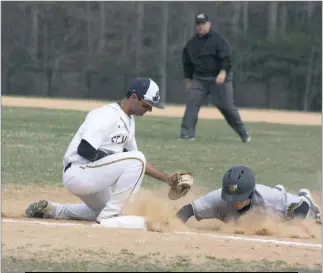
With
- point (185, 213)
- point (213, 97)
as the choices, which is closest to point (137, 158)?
point (185, 213)

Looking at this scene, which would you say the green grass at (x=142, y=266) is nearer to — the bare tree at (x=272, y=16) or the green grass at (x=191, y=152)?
the green grass at (x=191, y=152)

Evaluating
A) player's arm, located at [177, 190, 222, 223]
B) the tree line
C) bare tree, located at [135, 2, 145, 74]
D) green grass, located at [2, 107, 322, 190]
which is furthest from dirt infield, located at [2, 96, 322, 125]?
player's arm, located at [177, 190, 222, 223]

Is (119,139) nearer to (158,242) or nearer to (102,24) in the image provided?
(158,242)

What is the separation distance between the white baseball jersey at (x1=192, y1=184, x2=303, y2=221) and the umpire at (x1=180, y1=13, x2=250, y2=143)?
7096mm

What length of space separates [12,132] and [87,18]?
35.1 meters

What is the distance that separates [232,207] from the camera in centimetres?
759

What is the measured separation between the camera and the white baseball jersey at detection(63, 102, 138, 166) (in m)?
6.97

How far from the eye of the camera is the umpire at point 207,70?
579 inches

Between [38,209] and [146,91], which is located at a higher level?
[146,91]

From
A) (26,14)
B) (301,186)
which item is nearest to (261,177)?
(301,186)

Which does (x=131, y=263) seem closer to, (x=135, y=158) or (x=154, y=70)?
(x=135, y=158)

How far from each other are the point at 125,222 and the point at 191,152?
21.4 ft

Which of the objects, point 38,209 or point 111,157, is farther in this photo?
point 38,209

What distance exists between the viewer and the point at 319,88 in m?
44.5
